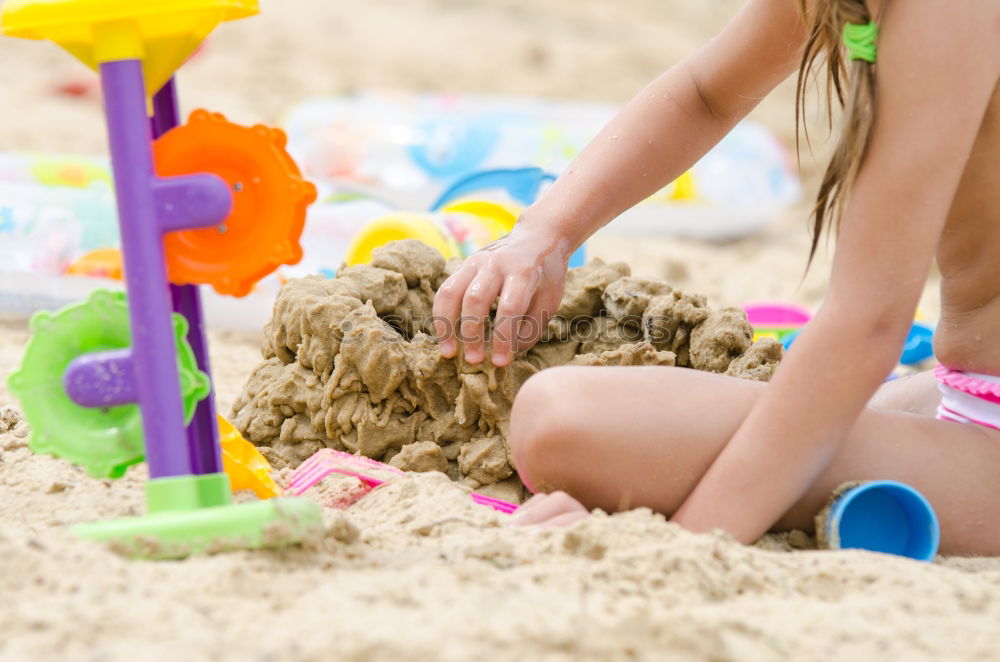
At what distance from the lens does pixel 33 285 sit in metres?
2.79

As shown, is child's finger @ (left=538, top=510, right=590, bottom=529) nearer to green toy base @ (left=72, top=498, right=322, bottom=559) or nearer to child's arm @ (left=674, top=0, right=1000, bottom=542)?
child's arm @ (left=674, top=0, right=1000, bottom=542)

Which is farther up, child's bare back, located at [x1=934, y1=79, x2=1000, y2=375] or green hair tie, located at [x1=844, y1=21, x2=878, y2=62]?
green hair tie, located at [x1=844, y1=21, x2=878, y2=62]

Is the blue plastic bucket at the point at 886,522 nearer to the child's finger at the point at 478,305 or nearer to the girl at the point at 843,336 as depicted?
the girl at the point at 843,336

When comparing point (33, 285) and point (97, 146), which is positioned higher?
point (97, 146)

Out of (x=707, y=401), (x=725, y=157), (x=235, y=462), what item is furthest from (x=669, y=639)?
(x=725, y=157)

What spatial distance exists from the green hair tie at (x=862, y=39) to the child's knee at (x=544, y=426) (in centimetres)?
50

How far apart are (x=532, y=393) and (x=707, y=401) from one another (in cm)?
21

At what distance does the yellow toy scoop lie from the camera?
152 cm

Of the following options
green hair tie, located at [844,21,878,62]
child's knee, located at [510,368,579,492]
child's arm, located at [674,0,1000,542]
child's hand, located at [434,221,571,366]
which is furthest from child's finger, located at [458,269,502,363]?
green hair tie, located at [844,21,878,62]

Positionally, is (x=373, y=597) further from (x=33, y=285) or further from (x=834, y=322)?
(x=33, y=285)

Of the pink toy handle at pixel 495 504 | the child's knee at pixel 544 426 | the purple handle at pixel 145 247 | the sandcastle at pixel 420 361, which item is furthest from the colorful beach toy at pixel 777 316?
the purple handle at pixel 145 247

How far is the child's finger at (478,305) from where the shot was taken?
1.55m

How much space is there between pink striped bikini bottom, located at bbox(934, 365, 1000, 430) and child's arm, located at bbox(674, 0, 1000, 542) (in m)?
0.34

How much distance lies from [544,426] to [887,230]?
0.45 metres
